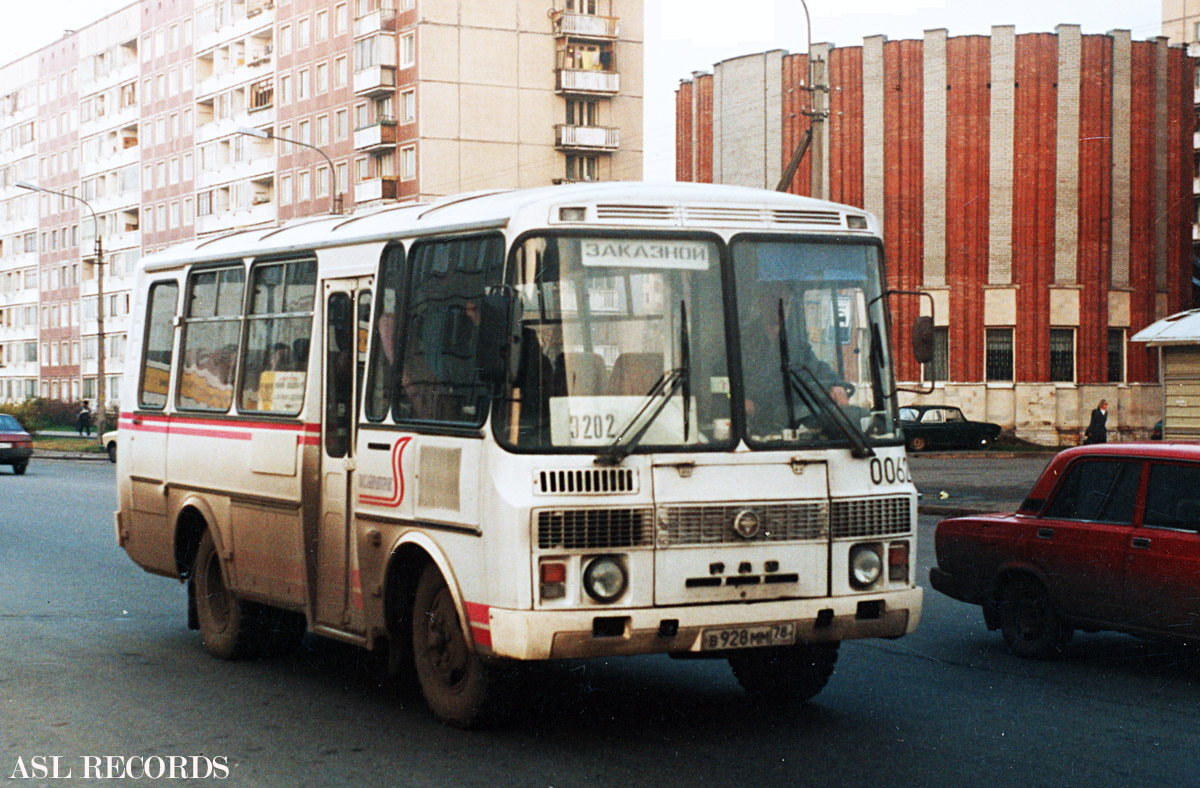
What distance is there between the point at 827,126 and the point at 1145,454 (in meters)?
52.8

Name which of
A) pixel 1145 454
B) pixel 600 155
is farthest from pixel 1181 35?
pixel 1145 454

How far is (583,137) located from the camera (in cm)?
7956

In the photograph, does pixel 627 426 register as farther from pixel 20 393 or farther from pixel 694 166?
pixel 20 393

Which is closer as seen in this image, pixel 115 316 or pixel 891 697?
pixel 891 697

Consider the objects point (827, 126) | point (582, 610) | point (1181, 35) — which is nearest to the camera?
point (582, 610)

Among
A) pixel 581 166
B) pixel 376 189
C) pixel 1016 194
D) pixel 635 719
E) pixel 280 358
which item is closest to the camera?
pixel 635 719

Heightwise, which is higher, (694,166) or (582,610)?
(694,166)

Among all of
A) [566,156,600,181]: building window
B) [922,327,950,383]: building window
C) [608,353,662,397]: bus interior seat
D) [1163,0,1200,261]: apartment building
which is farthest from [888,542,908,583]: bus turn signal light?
[1163,0,1200,261]: apartment building

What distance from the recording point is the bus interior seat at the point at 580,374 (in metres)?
7.43

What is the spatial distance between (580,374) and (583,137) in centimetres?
7317

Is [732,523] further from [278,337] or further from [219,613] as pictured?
[219,613]

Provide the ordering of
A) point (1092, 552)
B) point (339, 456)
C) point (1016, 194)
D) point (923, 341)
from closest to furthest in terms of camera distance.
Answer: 1. point (923, 341)
2. point (339, 456)
3. point (1092, 552)
4. point (1016, 194)

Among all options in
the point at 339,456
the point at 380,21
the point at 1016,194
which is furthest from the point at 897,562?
the point at 380,21

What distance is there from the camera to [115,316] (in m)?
104
